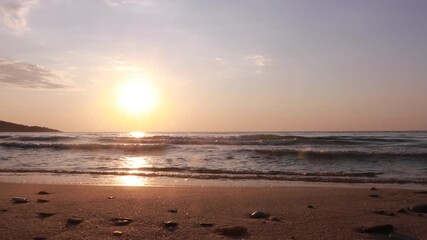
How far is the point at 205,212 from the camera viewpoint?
626 cm

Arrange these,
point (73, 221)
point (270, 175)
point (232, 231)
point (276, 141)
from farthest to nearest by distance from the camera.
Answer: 1. point (276, 141)
2. point (270, 175)
3. point (73, 221)
4. point (232, 231)

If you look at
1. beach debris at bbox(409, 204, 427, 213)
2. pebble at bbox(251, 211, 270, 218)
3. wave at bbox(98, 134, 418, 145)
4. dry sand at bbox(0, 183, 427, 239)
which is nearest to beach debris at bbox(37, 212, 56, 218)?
dry sand at bbox(0, 183, 427, 239)

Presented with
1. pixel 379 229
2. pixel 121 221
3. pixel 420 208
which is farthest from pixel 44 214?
pixel 420 208

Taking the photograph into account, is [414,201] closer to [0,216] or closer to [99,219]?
[99,219]

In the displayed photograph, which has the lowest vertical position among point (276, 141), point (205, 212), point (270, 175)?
point (270, 175)

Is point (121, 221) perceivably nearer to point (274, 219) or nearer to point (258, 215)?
point (258, 215)

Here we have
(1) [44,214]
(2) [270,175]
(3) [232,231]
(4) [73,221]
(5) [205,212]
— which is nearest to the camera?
(3) [232,231]

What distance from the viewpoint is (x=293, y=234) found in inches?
193

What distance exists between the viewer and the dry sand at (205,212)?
16.1ft

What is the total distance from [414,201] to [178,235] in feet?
15.1

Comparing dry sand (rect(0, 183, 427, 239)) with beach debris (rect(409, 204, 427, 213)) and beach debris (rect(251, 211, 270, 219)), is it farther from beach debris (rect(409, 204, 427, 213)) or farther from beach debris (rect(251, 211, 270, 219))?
beach debris (rect(409, 204, 427, 213))

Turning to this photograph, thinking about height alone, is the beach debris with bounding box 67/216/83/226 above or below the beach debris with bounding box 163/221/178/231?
above

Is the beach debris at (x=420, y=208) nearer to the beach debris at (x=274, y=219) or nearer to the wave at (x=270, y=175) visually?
the beach debris at (x=274, y=219)

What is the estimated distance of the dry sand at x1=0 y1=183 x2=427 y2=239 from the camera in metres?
4.92
